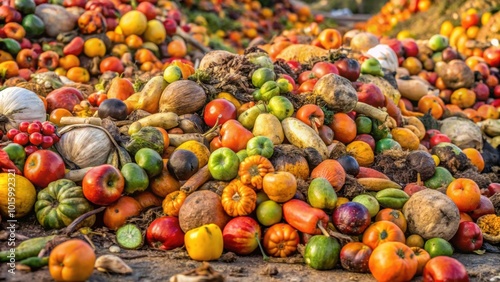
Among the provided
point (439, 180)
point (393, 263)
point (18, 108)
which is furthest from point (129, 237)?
point (439, 180)

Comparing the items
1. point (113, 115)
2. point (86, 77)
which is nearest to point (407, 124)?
point (113, 115)

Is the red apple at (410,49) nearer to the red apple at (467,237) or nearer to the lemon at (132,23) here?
the lemon at (132,23)

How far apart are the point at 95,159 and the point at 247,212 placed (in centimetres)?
146

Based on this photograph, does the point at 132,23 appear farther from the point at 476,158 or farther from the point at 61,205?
the point at 476,158

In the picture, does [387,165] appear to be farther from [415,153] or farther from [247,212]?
[247,212]

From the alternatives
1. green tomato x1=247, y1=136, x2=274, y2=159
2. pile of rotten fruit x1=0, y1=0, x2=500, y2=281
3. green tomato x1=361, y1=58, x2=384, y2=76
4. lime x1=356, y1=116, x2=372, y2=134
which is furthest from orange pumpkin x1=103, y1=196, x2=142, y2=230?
green tomato x1=361, y1=58, x2=384, y2=76

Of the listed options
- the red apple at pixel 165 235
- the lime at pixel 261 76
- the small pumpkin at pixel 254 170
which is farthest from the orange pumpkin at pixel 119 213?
the lime at pixel 261 76

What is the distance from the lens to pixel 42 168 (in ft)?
14.8

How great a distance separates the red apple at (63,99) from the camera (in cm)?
599

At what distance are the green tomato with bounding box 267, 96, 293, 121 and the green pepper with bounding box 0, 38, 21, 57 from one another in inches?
166

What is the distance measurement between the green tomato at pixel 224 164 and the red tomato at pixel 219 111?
696mm

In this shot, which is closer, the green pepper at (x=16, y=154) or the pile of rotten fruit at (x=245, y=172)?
the pile of rotten fruit at (x=245, y=172)

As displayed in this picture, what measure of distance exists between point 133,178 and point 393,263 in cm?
216

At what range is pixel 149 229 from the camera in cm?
442
